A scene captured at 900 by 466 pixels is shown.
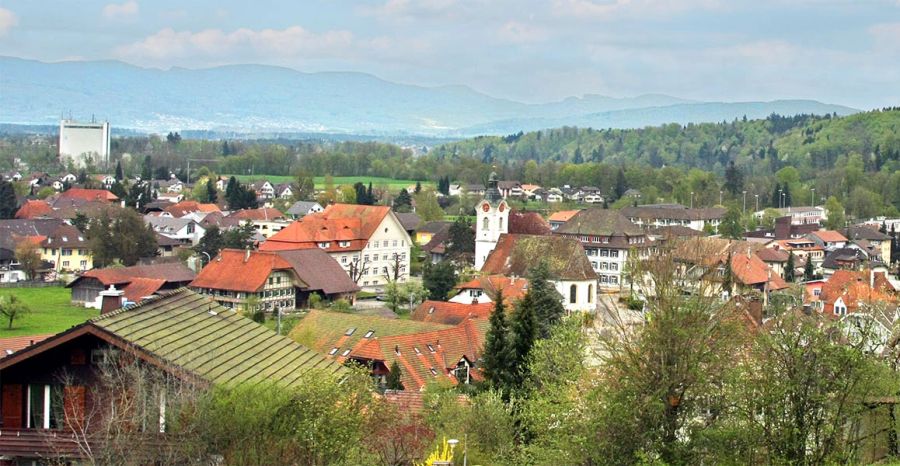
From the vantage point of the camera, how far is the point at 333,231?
62.5m

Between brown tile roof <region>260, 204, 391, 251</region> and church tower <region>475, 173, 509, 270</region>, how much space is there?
5479 millimetres

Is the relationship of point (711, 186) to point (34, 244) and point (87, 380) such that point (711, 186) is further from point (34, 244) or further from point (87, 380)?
point (87, 380)

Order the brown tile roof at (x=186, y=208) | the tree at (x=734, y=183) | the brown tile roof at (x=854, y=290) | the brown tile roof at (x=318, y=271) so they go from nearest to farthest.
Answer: the brown tile roof at (x=854, y=290)
the brown tile roof at (x=318, y=271)
the brown tile roof at (x=186, y=208)
the tree at (x=734, y=183)

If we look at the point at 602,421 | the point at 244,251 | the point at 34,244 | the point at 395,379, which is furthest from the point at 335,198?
the point at 602,421

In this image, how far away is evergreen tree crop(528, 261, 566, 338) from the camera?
36219 mm

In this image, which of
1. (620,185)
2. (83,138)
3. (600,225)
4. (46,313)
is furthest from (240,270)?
(83,138)

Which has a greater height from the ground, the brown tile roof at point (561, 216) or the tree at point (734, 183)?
the tree at point (734, 183)

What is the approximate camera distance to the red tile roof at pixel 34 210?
81.1 m

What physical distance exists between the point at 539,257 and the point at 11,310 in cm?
2124

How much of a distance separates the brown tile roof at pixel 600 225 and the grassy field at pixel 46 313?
982 inches

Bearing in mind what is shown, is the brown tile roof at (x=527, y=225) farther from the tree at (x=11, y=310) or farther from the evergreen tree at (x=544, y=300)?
the tree at (x=11, y=310)

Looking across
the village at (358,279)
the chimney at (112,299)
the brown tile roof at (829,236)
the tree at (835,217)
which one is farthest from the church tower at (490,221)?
the chimney at (112,299)

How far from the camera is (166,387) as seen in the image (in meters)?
11.4

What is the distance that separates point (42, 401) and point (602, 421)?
5669mm
